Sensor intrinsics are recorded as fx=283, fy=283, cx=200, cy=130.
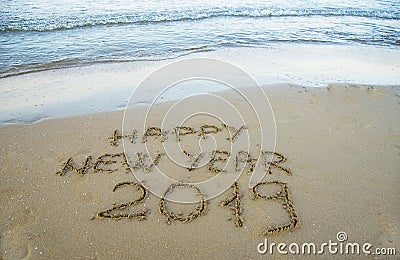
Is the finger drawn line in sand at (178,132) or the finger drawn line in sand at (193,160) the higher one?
the finger drawn line in sand at (178,132)

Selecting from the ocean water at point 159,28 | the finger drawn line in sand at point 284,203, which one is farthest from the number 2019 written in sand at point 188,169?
the ocean water at point 159,28

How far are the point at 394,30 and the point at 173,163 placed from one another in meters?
10.7

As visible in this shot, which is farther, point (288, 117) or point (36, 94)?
point (36, 94)

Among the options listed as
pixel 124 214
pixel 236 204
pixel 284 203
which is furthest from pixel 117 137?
pixel 284 203

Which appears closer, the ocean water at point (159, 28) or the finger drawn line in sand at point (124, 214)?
the finger drawn line in sand at point (124, 214)

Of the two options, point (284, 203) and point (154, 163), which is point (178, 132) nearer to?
point (154, 163)

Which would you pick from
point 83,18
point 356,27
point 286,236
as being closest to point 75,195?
point 286,236

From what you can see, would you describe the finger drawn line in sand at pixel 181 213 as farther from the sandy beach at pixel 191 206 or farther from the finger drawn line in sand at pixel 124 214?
the finger drawn line in sand at pixel 124 214

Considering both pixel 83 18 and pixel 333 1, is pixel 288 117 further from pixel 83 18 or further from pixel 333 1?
pixel 333 1

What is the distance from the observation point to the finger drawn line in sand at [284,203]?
2.36 meters

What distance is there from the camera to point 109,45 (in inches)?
299

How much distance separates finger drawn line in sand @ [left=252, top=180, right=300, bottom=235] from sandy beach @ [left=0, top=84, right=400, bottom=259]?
0.04ft

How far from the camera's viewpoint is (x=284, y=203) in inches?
103

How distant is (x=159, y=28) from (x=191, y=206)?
8192 mm
